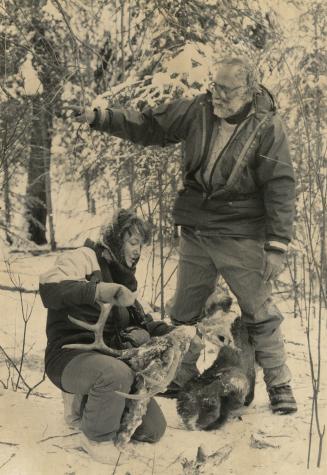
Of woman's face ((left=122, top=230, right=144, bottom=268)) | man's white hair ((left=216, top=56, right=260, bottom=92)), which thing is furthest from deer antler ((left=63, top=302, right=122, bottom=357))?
man's white hair ((left=216, top=56, right=260, bottom=92))

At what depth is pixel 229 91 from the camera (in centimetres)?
286

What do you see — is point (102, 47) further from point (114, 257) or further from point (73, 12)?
point (114, 257)

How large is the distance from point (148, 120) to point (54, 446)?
1559 mm

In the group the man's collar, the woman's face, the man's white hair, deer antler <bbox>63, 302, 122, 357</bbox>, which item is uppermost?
the man's white hair

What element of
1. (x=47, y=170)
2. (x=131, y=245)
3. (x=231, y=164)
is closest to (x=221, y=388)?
(x=131, y=245)

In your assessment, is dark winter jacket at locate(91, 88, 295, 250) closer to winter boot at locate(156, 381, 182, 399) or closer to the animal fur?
the animal fur

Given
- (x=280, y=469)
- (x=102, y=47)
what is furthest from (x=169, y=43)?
(x=280, y=469)

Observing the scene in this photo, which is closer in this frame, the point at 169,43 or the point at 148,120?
the point at 148,120

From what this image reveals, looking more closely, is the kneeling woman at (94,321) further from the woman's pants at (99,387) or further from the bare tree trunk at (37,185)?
the bare tree trunk at (37,185)

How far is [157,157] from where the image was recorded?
4.36 m

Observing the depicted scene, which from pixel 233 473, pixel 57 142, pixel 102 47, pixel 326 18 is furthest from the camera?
pixel 57 142

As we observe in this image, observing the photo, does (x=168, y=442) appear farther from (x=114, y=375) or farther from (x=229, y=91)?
(x=229, y=91)

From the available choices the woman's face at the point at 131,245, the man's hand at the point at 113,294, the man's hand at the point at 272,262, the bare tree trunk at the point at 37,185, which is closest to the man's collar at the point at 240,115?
the man's hand at the point at 272,262

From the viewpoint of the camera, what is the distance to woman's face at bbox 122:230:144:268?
2639 mm
